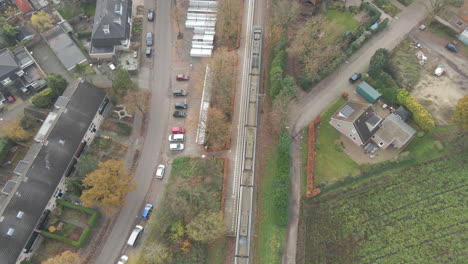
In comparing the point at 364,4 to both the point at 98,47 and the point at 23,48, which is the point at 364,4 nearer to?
the point at 98,47

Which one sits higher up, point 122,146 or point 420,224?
point 122,146

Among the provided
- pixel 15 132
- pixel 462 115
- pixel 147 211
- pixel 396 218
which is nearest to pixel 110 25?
pixel 15 132

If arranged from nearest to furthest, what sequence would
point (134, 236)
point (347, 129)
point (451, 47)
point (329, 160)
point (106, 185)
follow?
point (106, 185) < point (134, 236) < point (347, 129) < point (329, 160) < point (451, 47)

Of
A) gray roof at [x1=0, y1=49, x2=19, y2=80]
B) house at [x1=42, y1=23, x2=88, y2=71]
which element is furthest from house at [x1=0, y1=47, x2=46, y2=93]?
house at [x1=42, y1=23, x2=88, y2=71]

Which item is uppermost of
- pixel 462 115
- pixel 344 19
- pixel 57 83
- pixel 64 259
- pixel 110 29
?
pixel 344 19

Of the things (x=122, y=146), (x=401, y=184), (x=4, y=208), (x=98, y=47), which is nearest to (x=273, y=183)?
(x=401, y=184)

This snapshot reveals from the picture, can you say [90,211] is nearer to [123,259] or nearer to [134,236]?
[134,236]

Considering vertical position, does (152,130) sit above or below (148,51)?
below
